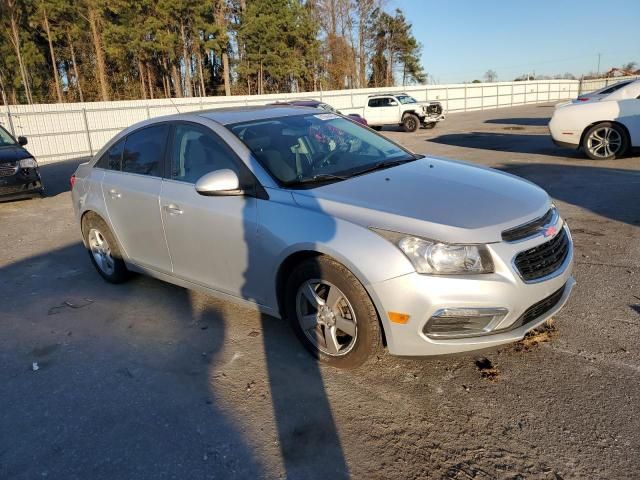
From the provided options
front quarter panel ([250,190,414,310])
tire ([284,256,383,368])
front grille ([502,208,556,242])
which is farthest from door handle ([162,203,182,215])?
front grille ([502,208,556,242])

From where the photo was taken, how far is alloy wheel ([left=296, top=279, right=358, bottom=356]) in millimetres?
3057

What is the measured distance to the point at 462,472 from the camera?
2346mm

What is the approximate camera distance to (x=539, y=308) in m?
2.94

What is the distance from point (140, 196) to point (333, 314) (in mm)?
2126

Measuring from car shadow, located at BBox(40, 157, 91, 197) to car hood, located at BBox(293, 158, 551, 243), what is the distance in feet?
32.9

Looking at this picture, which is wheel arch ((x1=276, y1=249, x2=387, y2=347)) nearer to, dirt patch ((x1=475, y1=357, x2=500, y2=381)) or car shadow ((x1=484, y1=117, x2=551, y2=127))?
dirt patch ((x1=475, y1=357, x2=500, y2=381))

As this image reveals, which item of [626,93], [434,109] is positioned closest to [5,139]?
[626,93]

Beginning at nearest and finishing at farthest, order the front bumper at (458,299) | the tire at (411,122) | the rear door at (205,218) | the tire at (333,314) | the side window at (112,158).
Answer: the front bumper at (458,299) → the tire at (333,314) → the rear door at (205,218) → the side window at (112,158) → the tire at (411,122)

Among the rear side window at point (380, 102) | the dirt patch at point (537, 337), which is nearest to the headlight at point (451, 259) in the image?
the dirt patch at point (537, 337)

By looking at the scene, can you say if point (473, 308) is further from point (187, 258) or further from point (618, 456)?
point (187, 258)

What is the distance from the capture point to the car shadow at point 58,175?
474 inches

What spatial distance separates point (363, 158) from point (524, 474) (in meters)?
2.43

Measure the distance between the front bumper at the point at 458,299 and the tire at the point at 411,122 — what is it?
21.5 meters

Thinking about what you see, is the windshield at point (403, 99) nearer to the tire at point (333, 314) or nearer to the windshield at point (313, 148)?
the windshield at point (313, 148)
